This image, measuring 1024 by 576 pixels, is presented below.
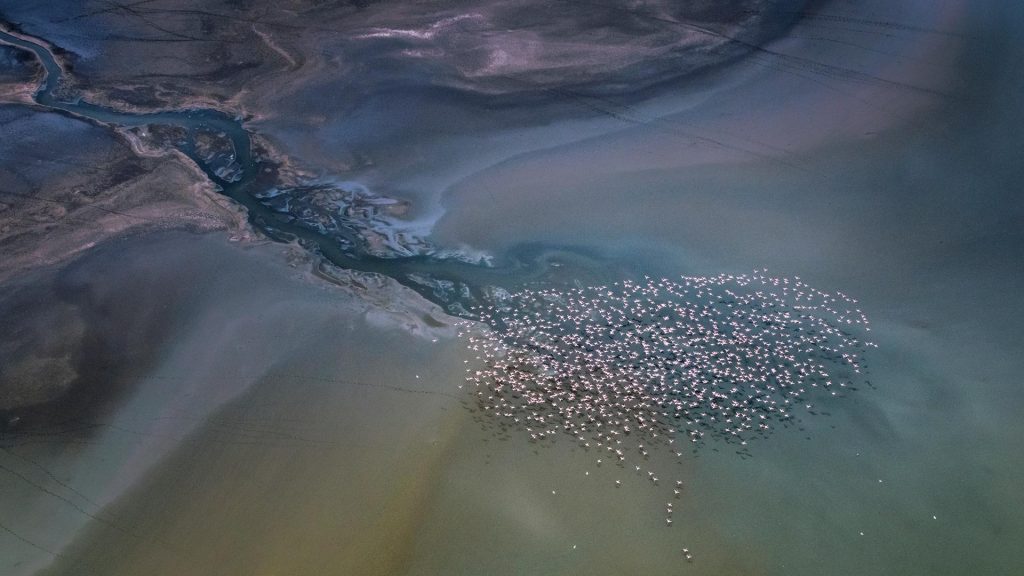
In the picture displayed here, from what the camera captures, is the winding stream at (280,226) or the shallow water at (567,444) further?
the winding stream at (280,226)

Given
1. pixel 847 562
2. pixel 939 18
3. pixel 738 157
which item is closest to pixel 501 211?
pixel 738 157

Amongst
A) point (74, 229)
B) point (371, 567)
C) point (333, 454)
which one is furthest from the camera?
point (74, 229)

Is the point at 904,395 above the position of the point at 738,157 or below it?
below

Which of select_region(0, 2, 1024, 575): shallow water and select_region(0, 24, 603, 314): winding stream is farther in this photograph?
select_region(0, 24, 603, 314): winding stream

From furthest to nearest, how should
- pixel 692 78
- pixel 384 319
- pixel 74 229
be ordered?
pixel 692 78
pixel 74 229
pixel 384 319

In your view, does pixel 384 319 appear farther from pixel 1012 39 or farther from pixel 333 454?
pixel 1012 39

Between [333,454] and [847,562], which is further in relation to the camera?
[333,454]

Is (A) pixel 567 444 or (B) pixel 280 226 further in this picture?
(B) pixel 280 226

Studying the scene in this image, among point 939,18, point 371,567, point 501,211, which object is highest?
point 939,18

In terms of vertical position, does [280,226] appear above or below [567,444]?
above
